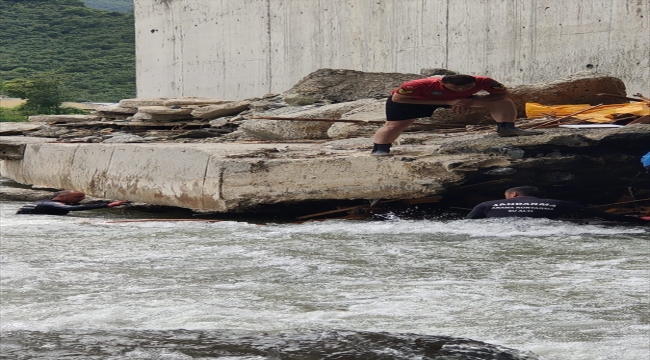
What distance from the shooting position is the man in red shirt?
9.36 metres

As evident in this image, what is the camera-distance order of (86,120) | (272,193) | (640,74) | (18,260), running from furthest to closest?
(86,120), (640,74), (272,193), (18,260)

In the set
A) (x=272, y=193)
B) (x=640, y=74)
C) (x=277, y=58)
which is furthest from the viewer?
(x=277, y=58)

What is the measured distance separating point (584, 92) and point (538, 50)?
2908mm

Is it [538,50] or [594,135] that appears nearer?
[594,135]

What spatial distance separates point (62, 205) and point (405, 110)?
11.6 ft

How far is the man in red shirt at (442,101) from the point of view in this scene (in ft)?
30.7

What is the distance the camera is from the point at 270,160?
9484 millimetres

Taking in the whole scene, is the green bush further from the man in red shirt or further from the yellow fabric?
the man in red shirt

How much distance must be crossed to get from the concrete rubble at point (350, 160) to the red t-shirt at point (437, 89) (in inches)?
16.4

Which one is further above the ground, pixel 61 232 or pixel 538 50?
pixel 538 50

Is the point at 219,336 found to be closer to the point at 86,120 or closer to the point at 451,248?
the point at 451,248

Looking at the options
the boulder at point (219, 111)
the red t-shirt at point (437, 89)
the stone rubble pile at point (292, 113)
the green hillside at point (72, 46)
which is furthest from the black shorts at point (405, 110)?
the green hillside at point (72, 46)

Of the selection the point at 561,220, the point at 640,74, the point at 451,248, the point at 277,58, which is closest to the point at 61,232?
the point at 451,248

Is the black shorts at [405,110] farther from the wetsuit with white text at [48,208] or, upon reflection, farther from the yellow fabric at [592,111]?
the wetsuit with white text at [48,208]
